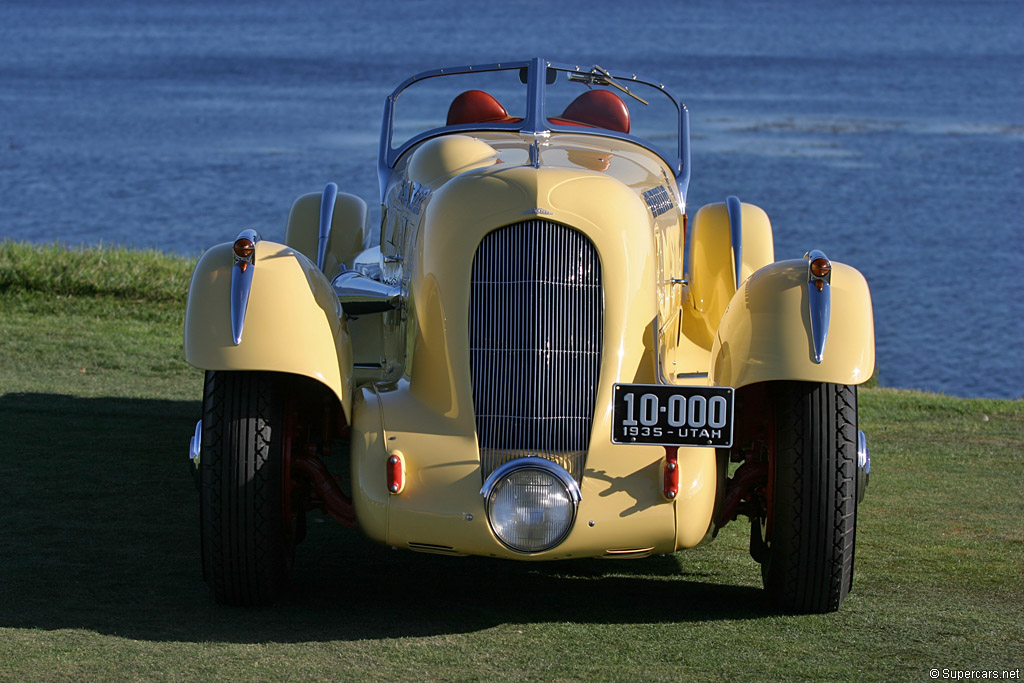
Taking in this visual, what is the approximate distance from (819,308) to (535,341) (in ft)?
3.50

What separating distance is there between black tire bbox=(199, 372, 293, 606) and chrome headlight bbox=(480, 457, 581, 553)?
84 cm

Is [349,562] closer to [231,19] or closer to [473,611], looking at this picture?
[473,611]

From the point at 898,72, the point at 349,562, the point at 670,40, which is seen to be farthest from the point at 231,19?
the point at 349,562

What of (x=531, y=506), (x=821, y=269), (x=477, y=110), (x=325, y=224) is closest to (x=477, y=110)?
(x=477, y=110)

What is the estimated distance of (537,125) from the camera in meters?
6.23

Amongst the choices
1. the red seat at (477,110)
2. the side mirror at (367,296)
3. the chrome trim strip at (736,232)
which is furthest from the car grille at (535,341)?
the red seat at (477,110)

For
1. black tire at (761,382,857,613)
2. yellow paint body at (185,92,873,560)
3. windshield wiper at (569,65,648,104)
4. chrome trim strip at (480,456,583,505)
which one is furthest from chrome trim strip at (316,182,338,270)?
black tire at (761,382,857,613)

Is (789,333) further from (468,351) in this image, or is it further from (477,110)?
(477,110)

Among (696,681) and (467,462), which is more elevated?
(467,462)

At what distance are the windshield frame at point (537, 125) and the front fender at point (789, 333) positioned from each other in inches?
68.3

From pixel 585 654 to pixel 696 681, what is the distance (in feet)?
1.37

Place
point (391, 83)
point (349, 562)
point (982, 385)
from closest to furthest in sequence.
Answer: point (349, 562), point (982, 385), point (391, 83)

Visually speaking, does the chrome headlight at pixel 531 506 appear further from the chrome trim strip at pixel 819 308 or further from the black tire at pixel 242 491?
the chrome trim strip at pixel 819 308

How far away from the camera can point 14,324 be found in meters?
10.1
